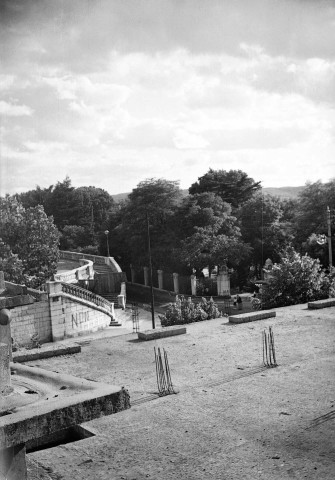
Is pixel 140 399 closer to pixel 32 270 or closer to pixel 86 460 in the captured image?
→ pixel 86 460

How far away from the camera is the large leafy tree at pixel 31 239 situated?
2980 centimetres

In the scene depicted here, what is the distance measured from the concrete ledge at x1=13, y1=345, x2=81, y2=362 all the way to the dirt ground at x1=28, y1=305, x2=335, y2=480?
0.21 m

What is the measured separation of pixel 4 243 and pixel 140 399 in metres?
23.0

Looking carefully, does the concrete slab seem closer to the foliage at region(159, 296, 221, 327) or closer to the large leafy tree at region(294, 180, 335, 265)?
the foliage at region(159, 296, 221, 327)

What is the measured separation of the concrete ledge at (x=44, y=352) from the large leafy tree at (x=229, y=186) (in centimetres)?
4086

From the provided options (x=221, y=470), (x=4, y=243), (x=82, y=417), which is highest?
(x=4, y=243)

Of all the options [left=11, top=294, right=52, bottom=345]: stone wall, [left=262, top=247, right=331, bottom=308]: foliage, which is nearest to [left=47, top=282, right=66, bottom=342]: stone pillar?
[left=11, top=294, right=52, bottom=345]: stone wall

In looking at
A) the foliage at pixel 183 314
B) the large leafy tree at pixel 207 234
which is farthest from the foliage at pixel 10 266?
the large leafy tree at pixel 207 234

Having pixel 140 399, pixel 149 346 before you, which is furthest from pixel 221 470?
pixel 149 346

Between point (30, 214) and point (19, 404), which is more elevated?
point (30, 214)

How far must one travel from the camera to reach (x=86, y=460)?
5547 millimetres

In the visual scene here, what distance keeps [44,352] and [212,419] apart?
214 inches

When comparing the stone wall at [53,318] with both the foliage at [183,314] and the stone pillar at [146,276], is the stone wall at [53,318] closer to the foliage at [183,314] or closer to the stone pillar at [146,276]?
the foliage at [183,314]

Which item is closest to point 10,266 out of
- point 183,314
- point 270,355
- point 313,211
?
point 183,314
